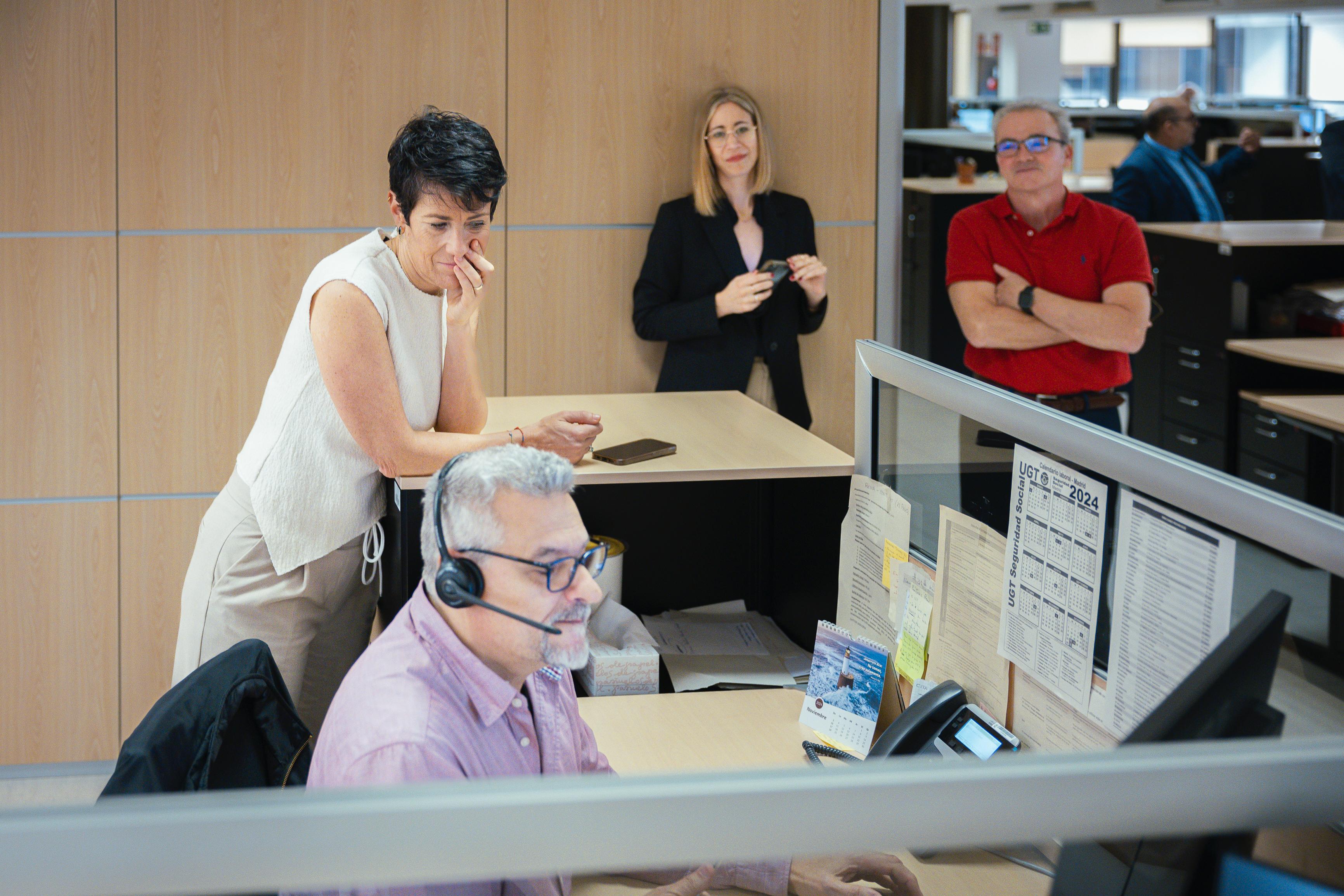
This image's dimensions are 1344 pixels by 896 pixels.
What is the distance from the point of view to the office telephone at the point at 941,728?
5.32ft

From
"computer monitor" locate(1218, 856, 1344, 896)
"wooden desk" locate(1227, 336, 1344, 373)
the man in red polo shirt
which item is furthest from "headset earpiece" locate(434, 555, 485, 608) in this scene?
"wooden desk" locate(1227, 336, 1344, 373)

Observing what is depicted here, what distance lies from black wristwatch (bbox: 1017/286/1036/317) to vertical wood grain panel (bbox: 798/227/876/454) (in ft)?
2.55

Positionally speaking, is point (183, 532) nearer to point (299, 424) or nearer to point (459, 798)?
point (299, 424)

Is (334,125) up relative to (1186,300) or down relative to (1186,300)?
up

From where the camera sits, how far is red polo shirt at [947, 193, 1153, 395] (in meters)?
3.22

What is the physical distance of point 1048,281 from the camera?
3283 millimetres

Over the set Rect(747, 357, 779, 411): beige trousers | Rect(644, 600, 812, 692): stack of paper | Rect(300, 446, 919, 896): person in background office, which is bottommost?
Rect(644, 600, 812, 692): stack of paper

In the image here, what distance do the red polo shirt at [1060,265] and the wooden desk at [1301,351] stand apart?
3.94 ft

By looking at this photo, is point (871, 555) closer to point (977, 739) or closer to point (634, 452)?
point (977, 739)

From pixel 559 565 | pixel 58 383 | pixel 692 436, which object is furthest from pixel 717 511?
pixel 58 383

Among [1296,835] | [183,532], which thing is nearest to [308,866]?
[1296,835]

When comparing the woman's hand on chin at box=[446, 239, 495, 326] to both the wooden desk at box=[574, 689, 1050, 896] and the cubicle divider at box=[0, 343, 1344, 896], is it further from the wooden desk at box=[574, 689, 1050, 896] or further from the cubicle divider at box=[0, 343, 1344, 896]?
the cubicle divider at box=[0, 343, 1344, 896]

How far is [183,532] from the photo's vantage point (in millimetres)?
3570

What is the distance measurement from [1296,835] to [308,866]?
0.50 meters
